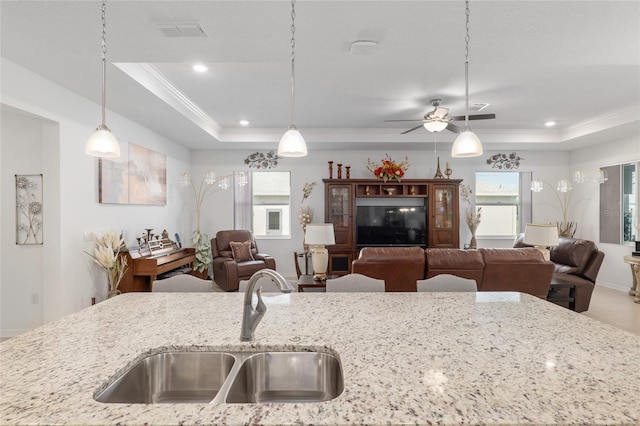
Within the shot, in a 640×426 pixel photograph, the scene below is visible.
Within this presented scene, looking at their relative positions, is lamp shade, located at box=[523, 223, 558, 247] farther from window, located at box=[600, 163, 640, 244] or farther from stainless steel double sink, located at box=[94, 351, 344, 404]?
stainless steel double sink, located at box=[94, 351, 344, 404]

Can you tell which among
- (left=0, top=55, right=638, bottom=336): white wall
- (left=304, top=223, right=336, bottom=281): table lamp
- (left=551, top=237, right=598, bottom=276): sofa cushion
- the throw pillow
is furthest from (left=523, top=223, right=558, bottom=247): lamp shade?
the throw pillow

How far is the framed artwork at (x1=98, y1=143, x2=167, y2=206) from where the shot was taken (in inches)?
164

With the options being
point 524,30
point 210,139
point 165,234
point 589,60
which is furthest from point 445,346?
point 210,139

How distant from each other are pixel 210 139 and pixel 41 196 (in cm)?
282

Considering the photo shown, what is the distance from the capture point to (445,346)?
1.27 m

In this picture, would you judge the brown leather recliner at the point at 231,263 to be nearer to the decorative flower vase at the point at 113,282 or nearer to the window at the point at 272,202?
the window at the point at 272,202

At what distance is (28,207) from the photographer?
3670 mm

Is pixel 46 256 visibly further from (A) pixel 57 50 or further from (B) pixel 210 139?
(B) pixel 210 139

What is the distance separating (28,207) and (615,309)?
7.27 metres

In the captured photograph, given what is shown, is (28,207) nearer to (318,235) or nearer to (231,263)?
(231,263)

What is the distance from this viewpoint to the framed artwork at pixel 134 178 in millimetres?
4164

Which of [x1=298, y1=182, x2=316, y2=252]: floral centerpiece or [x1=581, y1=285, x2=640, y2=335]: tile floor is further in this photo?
[x1=298, y1=182, x2=316, y2=252]: floral centerpiece

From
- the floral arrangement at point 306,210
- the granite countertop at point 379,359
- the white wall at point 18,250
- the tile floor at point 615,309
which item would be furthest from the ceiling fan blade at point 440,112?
the white wall at point 18,250

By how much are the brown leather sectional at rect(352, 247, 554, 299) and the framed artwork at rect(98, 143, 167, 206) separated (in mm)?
3092
